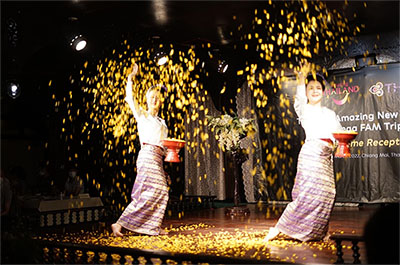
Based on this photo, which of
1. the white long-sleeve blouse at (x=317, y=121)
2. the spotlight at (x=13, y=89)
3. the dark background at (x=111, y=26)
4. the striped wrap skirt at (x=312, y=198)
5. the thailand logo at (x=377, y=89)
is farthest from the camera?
the thailand logo at (x=377, y=89)

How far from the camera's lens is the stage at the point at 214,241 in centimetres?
361

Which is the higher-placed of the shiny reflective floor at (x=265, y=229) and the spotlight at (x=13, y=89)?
the spotlight at (x=13, y=89)

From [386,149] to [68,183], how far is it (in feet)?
18.8

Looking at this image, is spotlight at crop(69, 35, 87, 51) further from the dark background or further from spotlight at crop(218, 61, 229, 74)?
spotlight at crop(218, 61, 229, 74)

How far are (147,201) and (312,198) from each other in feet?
5.77

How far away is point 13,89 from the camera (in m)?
9.13

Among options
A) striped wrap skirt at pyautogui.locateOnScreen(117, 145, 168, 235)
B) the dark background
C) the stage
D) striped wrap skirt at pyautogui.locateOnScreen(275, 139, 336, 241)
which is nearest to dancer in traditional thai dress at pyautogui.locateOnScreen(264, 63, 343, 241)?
striped wrap skirt at pyautogui.locateOnScreen(275, 139, 336, 241)

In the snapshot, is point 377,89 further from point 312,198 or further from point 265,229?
point 312,198

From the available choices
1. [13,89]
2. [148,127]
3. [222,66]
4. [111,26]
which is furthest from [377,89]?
[13,89]

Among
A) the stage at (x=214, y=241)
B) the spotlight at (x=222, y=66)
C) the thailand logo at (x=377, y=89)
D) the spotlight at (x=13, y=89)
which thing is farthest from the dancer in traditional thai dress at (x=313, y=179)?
the spotlight at (x=13, y=89)

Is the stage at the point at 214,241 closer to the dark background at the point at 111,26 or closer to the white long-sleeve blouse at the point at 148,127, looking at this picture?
the white long-sleeve blouse at the point at 148,127

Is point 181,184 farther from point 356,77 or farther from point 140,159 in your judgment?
point 140,159

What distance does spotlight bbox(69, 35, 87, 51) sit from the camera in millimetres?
6633

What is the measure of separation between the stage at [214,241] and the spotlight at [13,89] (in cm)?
362
